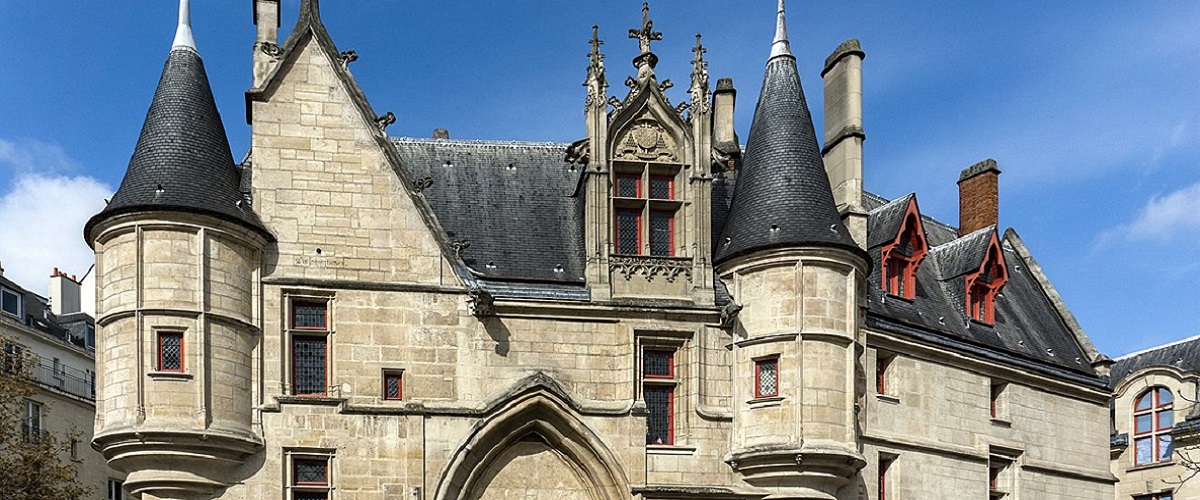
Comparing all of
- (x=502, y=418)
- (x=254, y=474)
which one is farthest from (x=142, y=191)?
(x=502, y=418)

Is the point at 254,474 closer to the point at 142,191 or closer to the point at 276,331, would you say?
the point at 276,331

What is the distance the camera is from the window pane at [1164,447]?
37.5 m

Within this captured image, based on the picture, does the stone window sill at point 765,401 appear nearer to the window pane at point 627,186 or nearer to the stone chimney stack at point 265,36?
the window pane at point 627,186

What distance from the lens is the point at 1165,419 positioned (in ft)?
124

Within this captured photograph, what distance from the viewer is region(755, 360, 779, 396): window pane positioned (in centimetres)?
2591

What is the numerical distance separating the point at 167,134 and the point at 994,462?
16541 millimetres

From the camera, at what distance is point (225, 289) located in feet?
79.5

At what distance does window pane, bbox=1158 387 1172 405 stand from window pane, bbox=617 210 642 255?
1732 cm

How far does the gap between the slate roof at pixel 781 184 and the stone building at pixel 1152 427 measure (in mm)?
14052

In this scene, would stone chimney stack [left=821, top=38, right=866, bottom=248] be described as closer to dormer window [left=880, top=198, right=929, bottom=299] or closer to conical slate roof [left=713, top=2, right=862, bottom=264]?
conical slate roof [left=713, top=2, right=862, bottom=264]

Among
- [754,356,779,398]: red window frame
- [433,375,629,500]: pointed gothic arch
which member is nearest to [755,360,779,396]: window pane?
[754,356,779,398]: red window frame

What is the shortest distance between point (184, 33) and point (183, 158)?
257 cm

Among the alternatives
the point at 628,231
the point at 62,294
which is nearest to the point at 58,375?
the point at 62,294

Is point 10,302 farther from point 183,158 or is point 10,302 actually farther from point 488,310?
point 488,310
